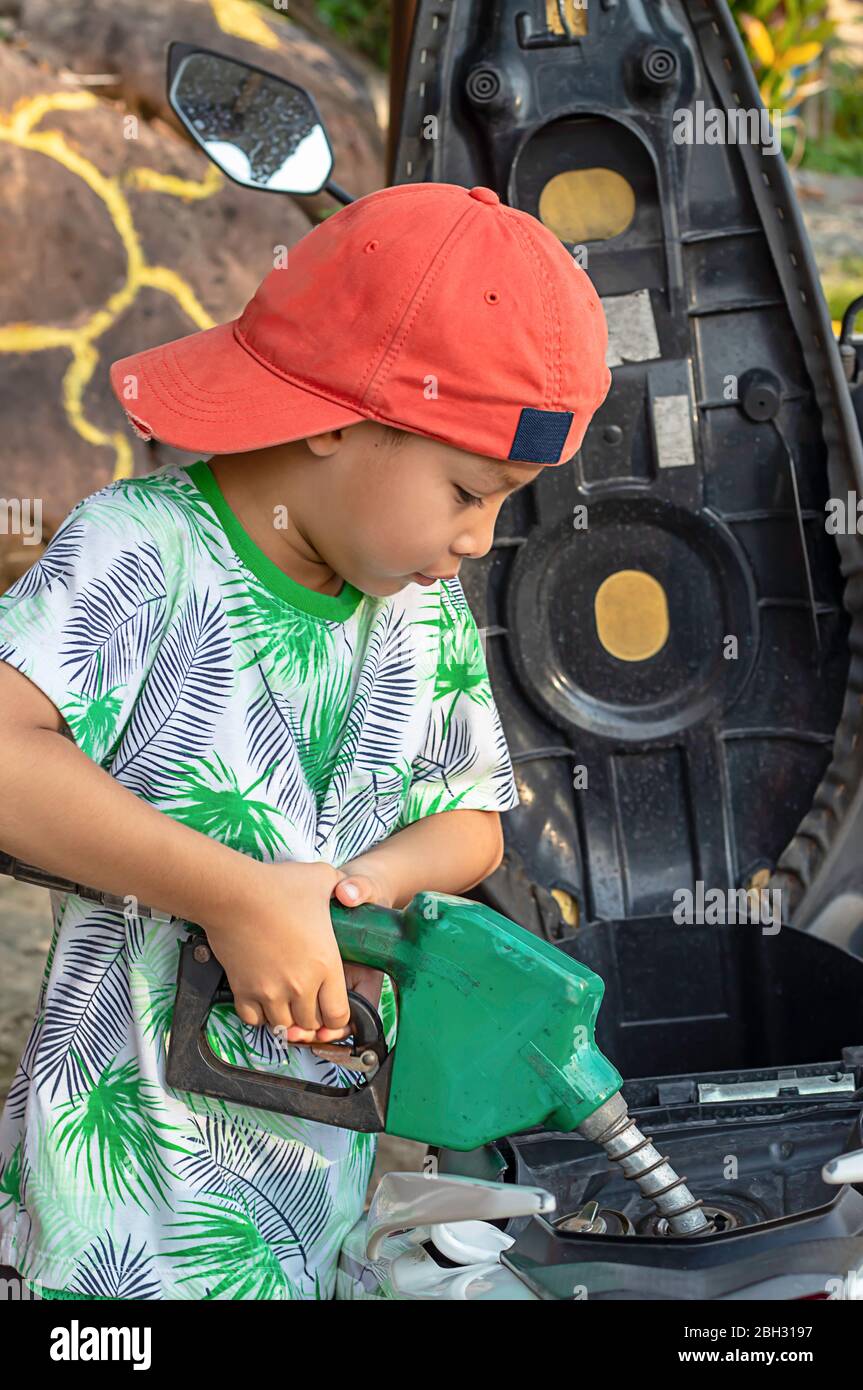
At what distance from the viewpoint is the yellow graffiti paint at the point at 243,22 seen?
4.63m

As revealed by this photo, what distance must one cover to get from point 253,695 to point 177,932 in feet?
0.63

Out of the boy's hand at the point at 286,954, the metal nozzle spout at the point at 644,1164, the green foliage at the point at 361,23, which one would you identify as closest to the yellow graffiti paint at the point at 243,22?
the green foliage at the point at 361,23

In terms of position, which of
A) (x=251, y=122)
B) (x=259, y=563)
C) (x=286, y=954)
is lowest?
(x=286, y=954)

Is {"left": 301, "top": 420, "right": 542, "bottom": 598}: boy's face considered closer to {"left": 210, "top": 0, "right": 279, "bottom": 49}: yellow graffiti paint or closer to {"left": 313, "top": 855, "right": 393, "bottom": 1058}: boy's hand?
{"left": 313, "top": 855, "right": 393, "bottom": 1058}: boy's hand

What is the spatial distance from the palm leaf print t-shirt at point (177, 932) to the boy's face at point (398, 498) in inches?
2.8

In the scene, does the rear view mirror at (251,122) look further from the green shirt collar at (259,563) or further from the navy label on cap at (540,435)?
the navy label on cap at (540,435)

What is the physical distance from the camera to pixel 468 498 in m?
1.15

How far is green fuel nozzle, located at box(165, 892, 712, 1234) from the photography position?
110 cm

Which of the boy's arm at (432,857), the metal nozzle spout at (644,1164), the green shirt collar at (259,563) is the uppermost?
the green shirt collar at (259,563)

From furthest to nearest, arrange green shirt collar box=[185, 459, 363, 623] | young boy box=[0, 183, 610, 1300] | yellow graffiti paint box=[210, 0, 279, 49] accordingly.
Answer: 1. yellow graffiti paint box=[210, 0, 279, 49]
2. green shirt collar box=[185, 459, 363, 623]
3. young boy box=[0, 183, 610, 1300]

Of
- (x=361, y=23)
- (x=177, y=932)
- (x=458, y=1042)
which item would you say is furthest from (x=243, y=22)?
(x=458, y=1042)

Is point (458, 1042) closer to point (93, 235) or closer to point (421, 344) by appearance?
point (421, 344)

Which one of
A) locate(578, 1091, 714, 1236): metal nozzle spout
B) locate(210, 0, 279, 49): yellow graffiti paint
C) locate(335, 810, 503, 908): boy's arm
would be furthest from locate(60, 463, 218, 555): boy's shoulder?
locate(210, 0, 279, 49): yellow graffiti paint

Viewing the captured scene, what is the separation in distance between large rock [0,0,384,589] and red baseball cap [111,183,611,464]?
2.80 metres
